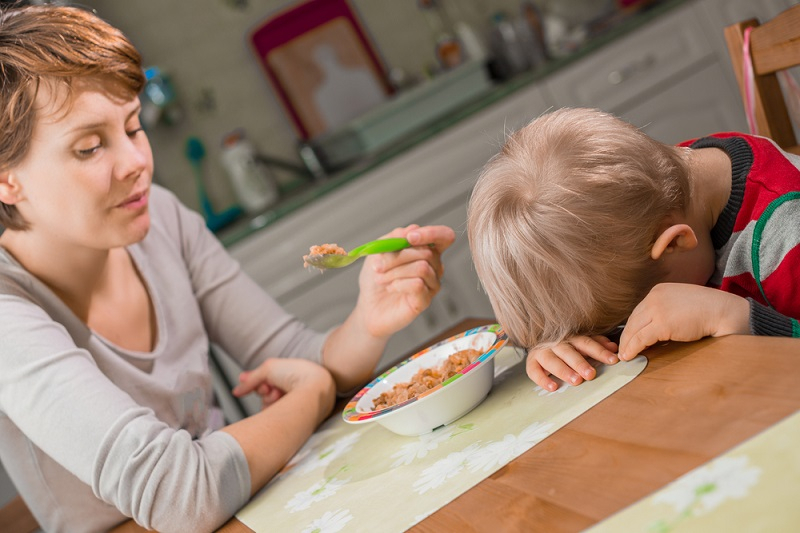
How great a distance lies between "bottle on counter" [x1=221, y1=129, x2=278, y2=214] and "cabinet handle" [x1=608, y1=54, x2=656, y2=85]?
124 centimetres

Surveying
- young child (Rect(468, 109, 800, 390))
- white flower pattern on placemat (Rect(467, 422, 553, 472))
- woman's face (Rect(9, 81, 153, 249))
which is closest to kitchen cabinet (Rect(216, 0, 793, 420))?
woman's face (Rect(9, 81, 153, 249))

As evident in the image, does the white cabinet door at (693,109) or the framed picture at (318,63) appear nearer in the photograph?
the white cabinet door at (693,109)

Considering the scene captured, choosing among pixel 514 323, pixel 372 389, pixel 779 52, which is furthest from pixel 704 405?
pixel 779 52

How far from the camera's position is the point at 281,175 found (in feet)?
9.62

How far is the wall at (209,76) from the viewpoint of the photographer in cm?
281

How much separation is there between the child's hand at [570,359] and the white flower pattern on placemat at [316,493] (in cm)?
25

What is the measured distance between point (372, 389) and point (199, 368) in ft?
1.47

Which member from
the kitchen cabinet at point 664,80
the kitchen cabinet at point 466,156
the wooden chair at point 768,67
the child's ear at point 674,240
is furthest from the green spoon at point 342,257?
the kitchen cabinet at point 664,80

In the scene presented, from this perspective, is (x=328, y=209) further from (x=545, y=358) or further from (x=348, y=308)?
(x=545, y=358)

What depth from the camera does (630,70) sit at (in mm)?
2643

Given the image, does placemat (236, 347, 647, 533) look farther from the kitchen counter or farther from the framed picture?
the framed picture

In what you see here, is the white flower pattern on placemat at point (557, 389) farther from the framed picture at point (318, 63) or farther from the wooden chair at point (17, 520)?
the framed picture at point (318, 63)

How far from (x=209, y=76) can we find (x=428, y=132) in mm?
934

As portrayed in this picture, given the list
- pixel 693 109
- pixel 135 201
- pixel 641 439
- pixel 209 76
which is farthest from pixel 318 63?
pixel 641 439
